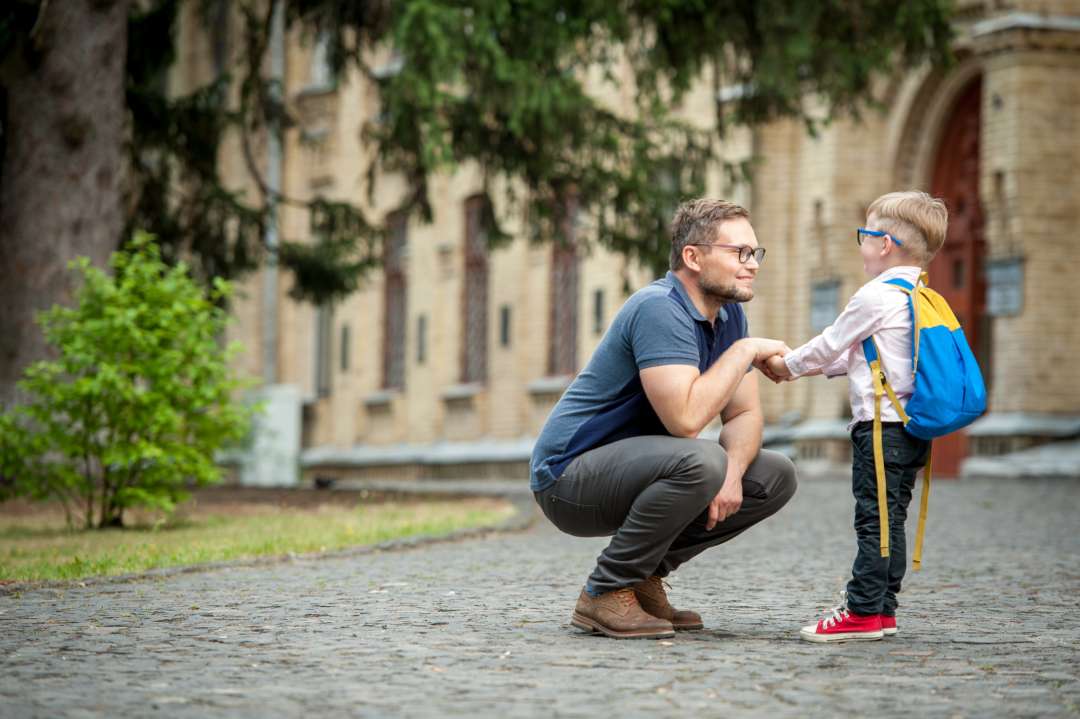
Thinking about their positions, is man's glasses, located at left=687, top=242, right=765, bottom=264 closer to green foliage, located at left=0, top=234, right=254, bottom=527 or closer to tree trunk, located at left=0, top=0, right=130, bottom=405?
green foliage, located at left=0, top=234, right=254, bottom=527

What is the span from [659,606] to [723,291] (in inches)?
46.1

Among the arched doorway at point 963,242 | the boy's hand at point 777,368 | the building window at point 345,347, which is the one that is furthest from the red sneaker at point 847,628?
the building window at point 345,347

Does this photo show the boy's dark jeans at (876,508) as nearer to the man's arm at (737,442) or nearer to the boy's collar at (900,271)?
the man's arm at (737,442)

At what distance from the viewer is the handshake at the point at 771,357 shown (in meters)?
6.84

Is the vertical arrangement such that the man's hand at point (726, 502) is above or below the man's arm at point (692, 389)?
below

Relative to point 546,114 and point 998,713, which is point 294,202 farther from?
point 998,713

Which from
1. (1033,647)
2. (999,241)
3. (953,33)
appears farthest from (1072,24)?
(1033,647)

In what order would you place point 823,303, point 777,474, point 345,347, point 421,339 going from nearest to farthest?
1. point 777,474
2. point 823,303
3. point 421,339
4. point 345,347

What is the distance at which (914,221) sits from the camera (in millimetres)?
6852

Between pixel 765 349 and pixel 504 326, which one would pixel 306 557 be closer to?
pixel 765 349

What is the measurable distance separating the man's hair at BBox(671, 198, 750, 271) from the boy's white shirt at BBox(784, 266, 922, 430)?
498 mm

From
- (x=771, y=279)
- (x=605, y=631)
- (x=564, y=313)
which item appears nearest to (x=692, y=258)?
(x=605, y=631)

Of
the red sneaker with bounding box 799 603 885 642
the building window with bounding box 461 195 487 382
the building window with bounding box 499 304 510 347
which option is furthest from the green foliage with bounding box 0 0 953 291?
the building window with bounding box 461 195 487 382

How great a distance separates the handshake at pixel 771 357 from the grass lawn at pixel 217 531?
3879mm
